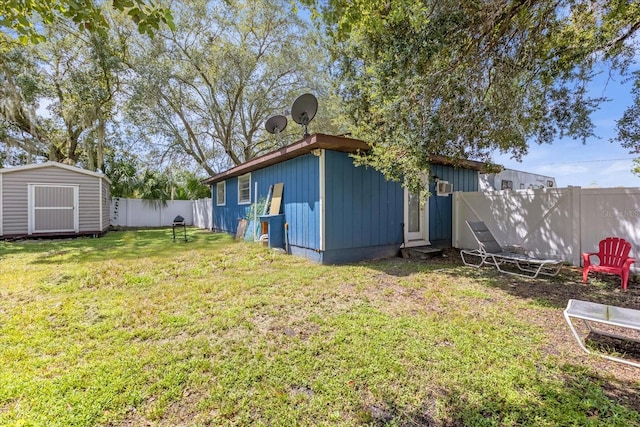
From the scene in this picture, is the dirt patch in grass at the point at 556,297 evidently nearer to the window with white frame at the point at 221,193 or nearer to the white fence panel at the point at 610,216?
the white fence panel at the point at 610,216

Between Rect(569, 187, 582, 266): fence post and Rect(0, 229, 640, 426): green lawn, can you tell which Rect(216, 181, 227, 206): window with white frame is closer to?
Rect(0, 229, 640, 426): green lawn

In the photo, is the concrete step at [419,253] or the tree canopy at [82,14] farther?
the concrete step at [419,253]

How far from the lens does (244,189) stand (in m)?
9.96

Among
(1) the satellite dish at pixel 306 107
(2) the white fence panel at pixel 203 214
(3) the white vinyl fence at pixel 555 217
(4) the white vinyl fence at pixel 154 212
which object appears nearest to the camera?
(3) the white vinyl fence at pixel 555 217

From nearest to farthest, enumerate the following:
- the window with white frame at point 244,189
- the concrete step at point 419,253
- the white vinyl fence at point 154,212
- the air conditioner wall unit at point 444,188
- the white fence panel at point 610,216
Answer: the white fence panel at point 610,216, the concrete step at point 419,253, the air conditioner wall unit at point 444,188, the window with white frame at point 244,189, the white vinyl fence at point 154,212

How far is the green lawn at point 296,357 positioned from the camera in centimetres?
179

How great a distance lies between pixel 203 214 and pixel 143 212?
3.11 meters

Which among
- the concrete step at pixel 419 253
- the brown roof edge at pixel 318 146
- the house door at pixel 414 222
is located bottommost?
the concrete step at pixel 419 253

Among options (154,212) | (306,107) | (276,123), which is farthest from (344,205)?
(154,212)

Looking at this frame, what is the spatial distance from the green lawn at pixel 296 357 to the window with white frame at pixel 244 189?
17.5ft

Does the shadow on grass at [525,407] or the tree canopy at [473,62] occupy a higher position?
the tree canopy at [473,62]

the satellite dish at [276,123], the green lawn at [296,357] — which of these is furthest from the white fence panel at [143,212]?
the green lawn at [296,357]

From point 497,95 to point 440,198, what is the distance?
3.84 metres

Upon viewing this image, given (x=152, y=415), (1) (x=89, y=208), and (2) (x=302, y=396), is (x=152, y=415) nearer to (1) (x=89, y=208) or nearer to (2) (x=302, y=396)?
(2) (x=302, y=396)
